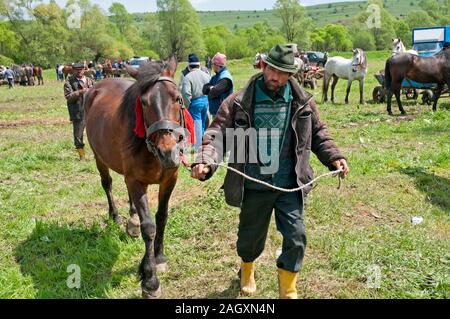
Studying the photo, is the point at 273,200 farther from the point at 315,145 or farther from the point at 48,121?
the point at 48,121

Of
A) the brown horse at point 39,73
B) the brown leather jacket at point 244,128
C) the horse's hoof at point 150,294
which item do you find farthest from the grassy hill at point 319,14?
the horse's hoof at point 150,294

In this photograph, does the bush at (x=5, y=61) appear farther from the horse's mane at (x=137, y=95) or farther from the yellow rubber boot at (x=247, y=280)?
the yellow rubber boot at (x=247, y=280)

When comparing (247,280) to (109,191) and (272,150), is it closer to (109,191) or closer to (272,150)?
(272,150)

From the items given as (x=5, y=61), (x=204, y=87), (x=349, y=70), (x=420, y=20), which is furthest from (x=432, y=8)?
(x=204, y=87)

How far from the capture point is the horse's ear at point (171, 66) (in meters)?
4.19

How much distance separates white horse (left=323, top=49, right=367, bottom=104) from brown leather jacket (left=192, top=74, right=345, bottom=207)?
44.7ft

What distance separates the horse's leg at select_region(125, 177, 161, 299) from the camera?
3.97 m

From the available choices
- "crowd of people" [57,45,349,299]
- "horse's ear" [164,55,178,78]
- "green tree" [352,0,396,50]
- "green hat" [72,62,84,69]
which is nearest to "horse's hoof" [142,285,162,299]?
"crowd of people" [57,45,349,299]

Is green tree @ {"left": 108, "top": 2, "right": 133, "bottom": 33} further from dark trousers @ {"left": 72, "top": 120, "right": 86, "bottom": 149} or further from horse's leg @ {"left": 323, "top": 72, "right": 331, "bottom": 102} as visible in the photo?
dark trousers @ {"left": 72, "top": 120, "right": 86, "bottom": 149}

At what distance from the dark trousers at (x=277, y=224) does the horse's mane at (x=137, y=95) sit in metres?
1.19

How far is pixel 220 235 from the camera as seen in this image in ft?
17.0

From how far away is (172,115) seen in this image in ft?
12.2

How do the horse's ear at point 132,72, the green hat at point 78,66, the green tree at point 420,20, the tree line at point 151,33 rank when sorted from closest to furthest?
1. the horse's ear at point 132,72
2. the green hat at point 78,66
3. the tree line at point 151,33
4. the green tree at point 420,20

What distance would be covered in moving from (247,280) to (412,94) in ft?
52.2
